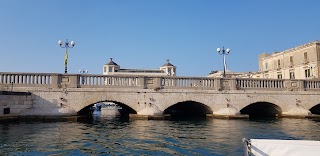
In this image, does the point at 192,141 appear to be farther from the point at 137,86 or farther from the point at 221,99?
the point at 221,99

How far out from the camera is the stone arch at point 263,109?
23.0 m

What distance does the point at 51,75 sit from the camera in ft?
59.2

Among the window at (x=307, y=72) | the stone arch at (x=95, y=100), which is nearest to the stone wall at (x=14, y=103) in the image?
the stone arch at (x=95, y=100)

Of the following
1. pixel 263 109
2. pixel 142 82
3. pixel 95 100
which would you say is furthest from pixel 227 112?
pixel 95 100

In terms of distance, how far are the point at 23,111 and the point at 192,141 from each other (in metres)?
12.2

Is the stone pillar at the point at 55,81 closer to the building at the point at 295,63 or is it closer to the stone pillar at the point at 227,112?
the stone pillar at the point at 227,112

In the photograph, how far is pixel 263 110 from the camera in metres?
25.9

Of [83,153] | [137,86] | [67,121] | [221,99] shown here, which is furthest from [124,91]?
[83,153]

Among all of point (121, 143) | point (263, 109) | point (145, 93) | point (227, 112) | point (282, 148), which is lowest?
point (121, 143)

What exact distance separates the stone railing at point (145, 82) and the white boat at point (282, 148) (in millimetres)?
14725

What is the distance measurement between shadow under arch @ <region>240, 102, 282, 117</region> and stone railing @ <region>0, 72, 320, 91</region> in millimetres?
2009

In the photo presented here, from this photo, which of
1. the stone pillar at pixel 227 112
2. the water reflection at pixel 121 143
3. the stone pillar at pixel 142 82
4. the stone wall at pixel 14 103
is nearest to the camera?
the water reflection at pixel 121 143

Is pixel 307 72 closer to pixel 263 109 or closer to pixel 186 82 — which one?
pixel 263 109

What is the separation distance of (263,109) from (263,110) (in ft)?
0.45
